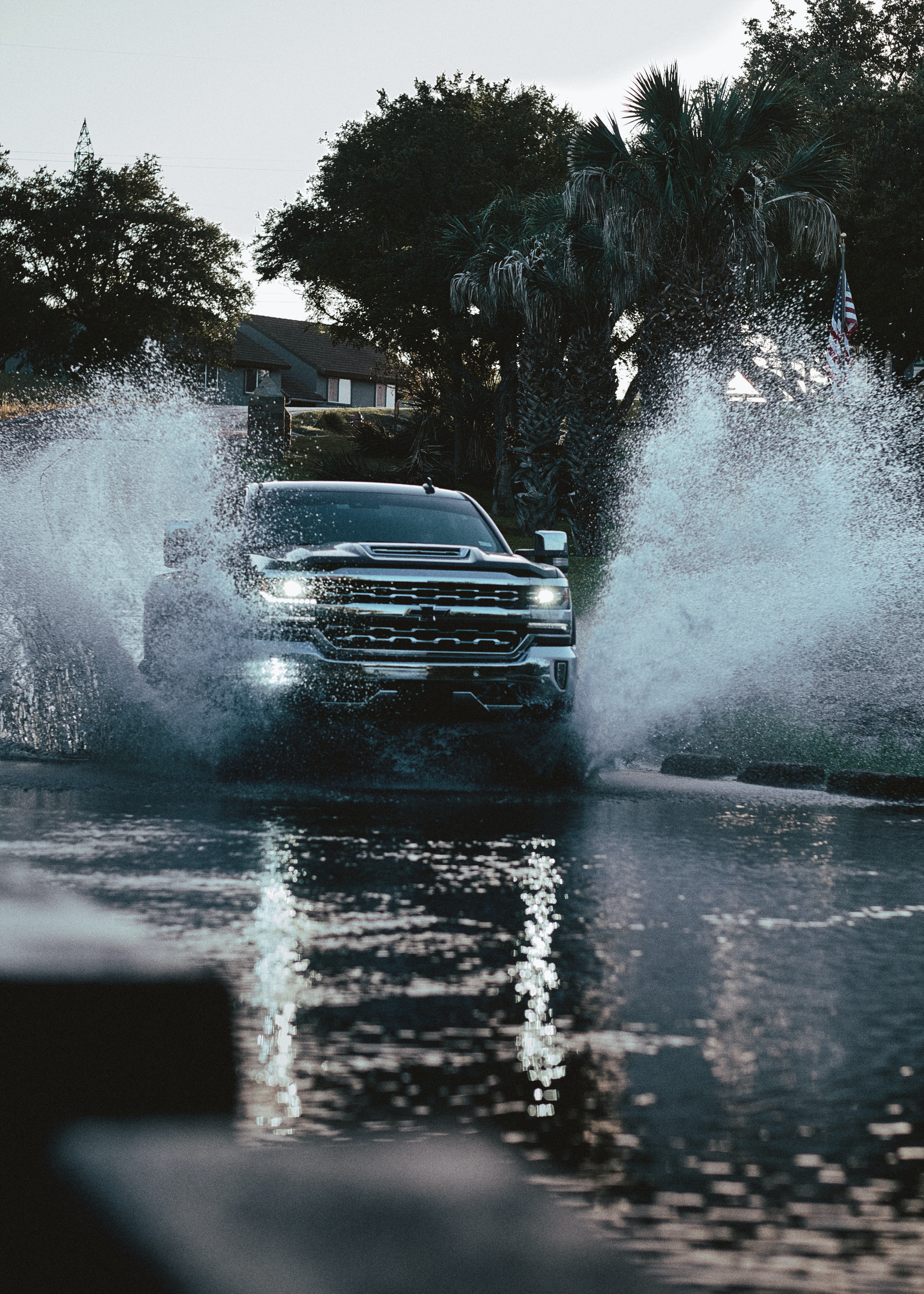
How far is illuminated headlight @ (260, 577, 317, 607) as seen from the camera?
801 cm

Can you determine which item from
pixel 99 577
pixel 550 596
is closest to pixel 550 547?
pixel 550 596

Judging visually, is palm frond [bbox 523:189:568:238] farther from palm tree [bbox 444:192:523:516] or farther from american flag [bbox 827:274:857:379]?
american flag [bbox 827:274:857:379]

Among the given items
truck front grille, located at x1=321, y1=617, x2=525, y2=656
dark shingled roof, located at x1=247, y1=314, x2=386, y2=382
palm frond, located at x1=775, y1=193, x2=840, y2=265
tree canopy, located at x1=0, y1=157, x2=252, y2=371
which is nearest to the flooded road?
truck front grille, located at x1=321, y1=617, x2=525, y2=656

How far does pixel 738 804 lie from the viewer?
8055 mm

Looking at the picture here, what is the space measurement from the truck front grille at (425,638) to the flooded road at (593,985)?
0.81m

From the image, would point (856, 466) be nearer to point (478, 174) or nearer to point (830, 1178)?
point (830, 1178)

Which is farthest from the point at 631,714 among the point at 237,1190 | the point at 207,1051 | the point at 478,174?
the point at 478,174

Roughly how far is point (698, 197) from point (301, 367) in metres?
66.7

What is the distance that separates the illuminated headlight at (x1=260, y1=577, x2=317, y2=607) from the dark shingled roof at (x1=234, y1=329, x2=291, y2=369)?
249ft

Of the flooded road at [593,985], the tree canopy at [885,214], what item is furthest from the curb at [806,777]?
the tree canopy at [885,214]

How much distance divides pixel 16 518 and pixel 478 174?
32389 millimetres

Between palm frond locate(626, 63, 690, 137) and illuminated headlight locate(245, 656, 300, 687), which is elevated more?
palm frond locate(626, 63, 690, 137)

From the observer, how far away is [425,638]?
26.6 feet

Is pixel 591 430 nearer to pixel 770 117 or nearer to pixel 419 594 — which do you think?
pixel 770 117
